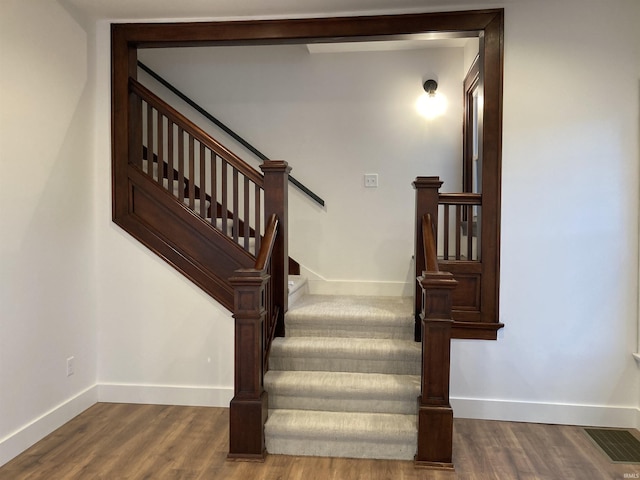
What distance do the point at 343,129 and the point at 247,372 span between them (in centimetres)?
238

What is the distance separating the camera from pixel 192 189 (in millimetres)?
3057

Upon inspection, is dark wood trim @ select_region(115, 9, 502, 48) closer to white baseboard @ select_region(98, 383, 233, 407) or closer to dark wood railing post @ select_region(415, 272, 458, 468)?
dark wood railing post @ select_region(415, 272, 458, 468)

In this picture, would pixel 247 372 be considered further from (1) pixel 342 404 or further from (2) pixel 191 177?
(2) pixel 191 177

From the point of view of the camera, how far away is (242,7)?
296 centimetres

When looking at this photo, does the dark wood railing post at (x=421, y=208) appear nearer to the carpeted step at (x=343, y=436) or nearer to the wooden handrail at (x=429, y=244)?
the wooden handrail at (x=429, y=244)

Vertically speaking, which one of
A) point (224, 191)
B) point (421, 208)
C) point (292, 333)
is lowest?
point (292, 333)

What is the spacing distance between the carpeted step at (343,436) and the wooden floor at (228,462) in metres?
0.05

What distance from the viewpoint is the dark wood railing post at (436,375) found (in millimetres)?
2406

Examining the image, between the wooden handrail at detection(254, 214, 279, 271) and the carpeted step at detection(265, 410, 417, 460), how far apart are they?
86 centimetres

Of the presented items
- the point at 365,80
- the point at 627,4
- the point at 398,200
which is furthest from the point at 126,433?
the point at 627,4

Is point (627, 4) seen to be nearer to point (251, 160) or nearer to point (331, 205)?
point (331, 205)

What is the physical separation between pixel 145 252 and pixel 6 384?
1.11 meters

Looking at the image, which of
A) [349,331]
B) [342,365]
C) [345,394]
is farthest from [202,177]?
[345,394]

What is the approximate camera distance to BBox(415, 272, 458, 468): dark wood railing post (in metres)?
2.41
